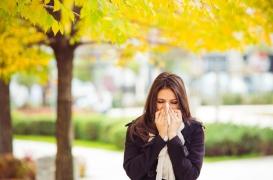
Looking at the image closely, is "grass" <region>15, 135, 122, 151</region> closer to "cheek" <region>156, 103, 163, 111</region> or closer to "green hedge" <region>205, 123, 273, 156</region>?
"green hedge" <region>205, 123, 273, 156</region>

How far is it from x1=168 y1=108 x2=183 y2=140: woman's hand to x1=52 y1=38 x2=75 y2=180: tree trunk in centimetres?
501

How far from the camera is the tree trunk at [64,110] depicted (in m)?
9.02

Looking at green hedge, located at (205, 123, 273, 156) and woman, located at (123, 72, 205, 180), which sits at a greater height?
woman, located at (123, 72, 205, 180)

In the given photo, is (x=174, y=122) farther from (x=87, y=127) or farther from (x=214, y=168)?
(x=87, y=127)

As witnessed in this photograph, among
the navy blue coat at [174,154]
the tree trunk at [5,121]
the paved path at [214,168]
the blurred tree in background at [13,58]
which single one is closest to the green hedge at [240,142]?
the paved path at [214,168]

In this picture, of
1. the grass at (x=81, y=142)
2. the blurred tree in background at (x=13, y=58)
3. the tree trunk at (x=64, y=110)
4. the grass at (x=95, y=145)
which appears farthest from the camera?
the grass at (x=81, y=142)

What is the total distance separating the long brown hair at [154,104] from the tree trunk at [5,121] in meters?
8.15

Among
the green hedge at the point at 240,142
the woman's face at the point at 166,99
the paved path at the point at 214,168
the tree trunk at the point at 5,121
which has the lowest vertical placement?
the paved path at the point at 214,168

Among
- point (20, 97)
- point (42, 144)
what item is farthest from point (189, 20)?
point (20, 97)

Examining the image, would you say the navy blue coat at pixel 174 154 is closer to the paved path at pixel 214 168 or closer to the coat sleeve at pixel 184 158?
the coat sleeve at pixel 184 158

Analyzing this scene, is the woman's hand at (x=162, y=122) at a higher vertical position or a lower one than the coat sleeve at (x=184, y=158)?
higher

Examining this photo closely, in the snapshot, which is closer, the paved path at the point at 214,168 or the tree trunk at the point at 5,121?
the tree trunk at the point at 5,121

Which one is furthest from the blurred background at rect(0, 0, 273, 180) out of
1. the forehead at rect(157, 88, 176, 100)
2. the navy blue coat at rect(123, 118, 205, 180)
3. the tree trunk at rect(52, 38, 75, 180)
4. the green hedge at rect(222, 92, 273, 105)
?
the green hedge at rect(222, 92, 273, 105)

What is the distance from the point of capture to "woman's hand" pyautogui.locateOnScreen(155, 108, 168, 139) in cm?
416
